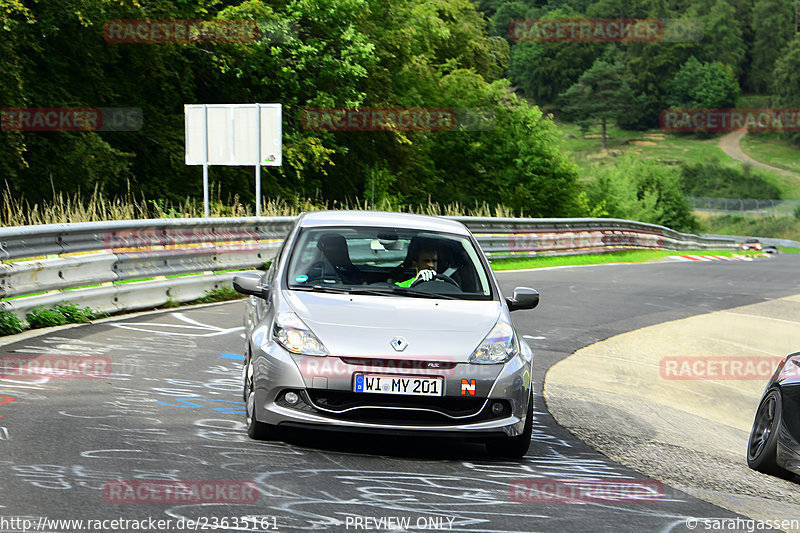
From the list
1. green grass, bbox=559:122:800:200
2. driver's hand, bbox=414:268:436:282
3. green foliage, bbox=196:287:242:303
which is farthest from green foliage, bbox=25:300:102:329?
green grass, bbox=559:122:800:200

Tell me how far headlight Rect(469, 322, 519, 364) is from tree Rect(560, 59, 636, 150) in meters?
165

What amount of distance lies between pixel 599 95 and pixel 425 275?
16974cm

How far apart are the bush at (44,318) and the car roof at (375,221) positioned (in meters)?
4.24

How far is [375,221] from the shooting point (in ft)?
25.6

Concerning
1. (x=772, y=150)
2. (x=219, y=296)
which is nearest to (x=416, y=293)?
(x=219, y=296)

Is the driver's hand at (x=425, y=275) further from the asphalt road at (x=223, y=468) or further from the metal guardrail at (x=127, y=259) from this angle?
the metal guardrail at (x=127, y=259)

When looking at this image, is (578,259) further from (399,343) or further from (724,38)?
(724,38)

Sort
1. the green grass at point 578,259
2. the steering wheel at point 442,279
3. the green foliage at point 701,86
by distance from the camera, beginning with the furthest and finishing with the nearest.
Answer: the green foliage at point 701,86 < the green grass at point 578,259 < the steering wheel at point 442,279

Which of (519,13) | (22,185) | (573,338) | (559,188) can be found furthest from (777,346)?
(519,13)

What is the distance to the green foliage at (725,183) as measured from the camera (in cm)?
13075

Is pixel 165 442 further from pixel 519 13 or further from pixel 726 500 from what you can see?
pixel 519 13

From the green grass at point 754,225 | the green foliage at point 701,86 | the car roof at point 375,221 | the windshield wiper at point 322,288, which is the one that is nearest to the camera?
the windshield wiper at point 322,288

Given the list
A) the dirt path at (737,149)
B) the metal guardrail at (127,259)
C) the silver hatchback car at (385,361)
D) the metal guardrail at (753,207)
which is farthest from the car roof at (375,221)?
the dirt path at (737,149)

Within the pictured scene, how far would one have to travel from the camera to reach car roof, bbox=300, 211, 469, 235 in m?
7.73
